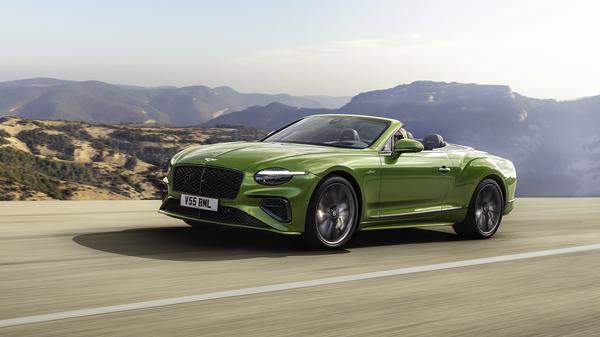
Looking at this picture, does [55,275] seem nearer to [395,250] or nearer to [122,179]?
[395,250]

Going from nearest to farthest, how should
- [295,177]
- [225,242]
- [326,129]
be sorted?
[295,177] < [225,242] < [326,129]

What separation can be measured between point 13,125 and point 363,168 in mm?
96182

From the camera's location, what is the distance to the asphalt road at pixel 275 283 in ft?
14.2

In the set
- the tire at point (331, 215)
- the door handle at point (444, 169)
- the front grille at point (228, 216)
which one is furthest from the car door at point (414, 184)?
the front grille at point (228, 216)

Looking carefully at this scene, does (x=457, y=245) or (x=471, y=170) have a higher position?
(x=471, y=170)

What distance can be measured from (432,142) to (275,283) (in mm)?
3888

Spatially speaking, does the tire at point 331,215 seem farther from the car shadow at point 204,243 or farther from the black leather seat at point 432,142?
the black leather seat at point 432,142

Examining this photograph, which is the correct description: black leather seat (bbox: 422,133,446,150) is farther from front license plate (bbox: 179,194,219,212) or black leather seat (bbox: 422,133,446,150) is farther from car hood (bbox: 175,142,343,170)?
front license plate (bbox: 179,194,219,212)

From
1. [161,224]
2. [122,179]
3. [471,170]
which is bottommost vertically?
[122,179]

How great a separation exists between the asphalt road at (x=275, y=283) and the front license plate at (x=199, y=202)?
1.23ft

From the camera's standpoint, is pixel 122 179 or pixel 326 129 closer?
pixel 326 129

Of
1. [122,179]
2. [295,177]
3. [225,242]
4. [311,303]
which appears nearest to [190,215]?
[225,242]

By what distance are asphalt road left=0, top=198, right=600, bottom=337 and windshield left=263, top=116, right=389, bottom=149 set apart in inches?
43.4

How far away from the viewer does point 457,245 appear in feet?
28.3
